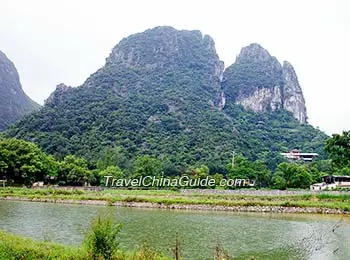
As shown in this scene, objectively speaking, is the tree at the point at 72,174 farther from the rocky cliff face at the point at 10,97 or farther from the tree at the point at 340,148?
the rocky cliff face at the point at 10,97

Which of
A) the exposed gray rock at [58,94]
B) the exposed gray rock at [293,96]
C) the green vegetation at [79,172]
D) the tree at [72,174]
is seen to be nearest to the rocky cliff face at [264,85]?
the exposed gray rock at [293,96]

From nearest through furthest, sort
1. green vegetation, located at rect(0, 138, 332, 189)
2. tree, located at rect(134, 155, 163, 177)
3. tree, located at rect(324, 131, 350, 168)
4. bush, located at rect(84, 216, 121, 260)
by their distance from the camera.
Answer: bush, located at rect(84, 216, 121, 260) → tree, located at rect(324, 131, 350, 168) → green vegetation, located at rect(0, 138, 332, 189) → tree, located at rect(134, 155, 163, 177)

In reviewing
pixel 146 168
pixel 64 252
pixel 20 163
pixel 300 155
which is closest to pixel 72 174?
pixel 20 163

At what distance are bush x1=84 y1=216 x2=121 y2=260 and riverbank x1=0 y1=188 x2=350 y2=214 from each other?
93.3ft

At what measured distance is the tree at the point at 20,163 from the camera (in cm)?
5638

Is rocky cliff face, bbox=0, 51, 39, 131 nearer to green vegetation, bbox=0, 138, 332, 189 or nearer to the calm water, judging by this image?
green vegetation, bbox=0, 138, 332, 189

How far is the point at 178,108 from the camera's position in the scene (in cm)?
11944

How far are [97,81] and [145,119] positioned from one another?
28033 millimetres

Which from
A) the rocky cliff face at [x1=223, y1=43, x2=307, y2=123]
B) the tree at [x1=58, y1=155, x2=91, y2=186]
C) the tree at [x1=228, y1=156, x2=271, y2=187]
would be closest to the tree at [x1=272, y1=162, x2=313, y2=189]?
the tree at [x1=228, y1=156, x2=271, y2=187]

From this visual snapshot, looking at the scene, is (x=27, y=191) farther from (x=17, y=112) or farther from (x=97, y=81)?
(x=17, y=112)

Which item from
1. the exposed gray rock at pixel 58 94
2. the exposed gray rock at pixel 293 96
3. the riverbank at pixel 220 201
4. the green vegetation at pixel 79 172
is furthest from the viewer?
the exposed gray rock at pixel 293 96

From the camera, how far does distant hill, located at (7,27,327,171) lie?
96250mm

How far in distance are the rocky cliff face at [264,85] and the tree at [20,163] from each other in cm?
10329

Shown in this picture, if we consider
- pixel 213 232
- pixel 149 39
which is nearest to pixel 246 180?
pixel 213 232
